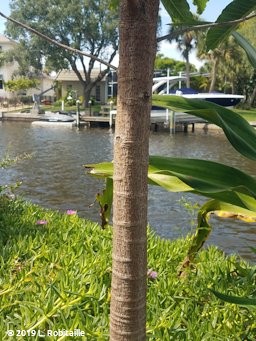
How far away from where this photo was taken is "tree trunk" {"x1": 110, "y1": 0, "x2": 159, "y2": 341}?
1.10m

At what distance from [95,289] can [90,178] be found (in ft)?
34.1

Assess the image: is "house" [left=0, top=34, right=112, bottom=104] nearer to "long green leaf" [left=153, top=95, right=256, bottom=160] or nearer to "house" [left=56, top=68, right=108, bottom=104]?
"house" [left=56, top=68, right=108, bottom=104]

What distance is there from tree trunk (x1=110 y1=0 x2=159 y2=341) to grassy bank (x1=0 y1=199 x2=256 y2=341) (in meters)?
0.62

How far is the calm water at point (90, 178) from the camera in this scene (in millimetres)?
7762

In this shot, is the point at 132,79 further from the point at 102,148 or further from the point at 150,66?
the point at 102,148

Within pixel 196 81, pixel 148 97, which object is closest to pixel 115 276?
pixel 148 97

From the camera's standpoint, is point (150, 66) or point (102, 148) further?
point (102, 148)

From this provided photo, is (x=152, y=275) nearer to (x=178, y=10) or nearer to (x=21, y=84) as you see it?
(x=178, y=10)

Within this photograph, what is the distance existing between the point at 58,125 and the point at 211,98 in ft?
32.6

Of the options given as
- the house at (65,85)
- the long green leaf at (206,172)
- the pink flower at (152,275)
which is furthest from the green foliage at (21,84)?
the long green leaf at (206,172)

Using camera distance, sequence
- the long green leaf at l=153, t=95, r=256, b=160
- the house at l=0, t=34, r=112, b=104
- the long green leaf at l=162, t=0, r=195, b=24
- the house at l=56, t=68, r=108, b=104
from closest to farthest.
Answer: the long green leaf at l=162, t=0, r=195, b=24 → the long green leaf at l=153, t=95, r=256, b=160 → the house at l=0, t=34, r=112, b=104 → the house at l=56, t=68, r=108, b=104

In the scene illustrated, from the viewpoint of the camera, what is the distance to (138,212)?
1163 millimetres

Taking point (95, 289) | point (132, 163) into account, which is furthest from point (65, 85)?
point (132, 163)

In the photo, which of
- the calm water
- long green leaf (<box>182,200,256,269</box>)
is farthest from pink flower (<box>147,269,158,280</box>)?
the calm water
